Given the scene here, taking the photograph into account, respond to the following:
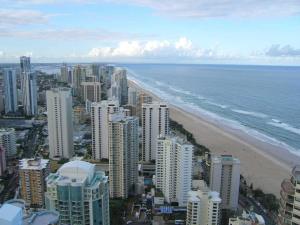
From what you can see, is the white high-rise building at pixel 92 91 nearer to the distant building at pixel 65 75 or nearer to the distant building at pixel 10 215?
the distant building at pixel 65 75

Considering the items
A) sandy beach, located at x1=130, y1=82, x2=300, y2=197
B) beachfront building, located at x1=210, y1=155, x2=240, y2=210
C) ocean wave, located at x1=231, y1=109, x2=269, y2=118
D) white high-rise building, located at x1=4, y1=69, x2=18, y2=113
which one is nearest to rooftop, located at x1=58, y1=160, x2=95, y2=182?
beachfront building, located at x1=210, y1=155, x2=240, y2=210

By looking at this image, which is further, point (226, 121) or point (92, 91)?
point (92, 91)

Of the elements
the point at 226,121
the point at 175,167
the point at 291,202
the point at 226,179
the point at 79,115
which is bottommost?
the point at 226,121

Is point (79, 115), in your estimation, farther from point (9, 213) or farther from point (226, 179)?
point (9, 213)

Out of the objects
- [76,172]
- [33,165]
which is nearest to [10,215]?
[76,172]

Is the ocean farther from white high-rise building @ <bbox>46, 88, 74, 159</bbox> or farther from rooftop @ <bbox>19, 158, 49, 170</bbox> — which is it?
rooftop @ <bbox>19, 158, 49, 170</bbox>

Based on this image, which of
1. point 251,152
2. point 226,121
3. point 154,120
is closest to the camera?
point 154,120

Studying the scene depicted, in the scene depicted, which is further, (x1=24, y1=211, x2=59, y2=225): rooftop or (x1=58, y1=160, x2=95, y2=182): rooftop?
(x1=58, y1=160, x2=95, y2=182): rooftop

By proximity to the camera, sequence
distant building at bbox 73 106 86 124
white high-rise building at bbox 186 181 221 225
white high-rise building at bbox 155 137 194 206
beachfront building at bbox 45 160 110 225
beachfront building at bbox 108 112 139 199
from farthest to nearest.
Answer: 1. distant building at bbox 73 106 86 124
2. beachfront building at bbox 108 112 139 199
3. white high-rise building at bbox 155 137 194 206
4. white high-rise building at bbox 186 181 221 225
5. beachfront building at bbox 45 160 110 225
